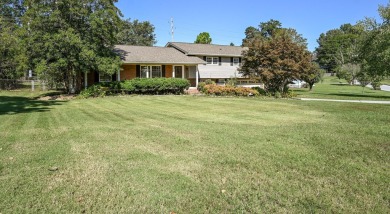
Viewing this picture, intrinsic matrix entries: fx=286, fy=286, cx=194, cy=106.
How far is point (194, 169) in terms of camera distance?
4738 mm

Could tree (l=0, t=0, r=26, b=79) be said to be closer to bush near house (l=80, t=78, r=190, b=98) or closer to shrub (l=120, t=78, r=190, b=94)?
bush near house (l=80, t=78, r=190, b=98)

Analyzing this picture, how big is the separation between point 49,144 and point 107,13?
1562cm

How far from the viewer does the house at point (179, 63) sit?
2432 cm

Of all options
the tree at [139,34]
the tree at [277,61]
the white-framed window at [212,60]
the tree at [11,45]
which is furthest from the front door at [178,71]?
the tree at [139,34]

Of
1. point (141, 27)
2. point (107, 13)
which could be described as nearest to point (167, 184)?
point (107, 13)

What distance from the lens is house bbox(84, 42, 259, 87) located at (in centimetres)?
2432

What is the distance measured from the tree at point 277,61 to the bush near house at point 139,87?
6.03 meters

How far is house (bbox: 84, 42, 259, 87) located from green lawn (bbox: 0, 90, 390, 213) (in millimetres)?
16678

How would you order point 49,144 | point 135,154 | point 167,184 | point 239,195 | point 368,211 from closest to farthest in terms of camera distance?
point 368,211
point 239,195
point 167,184
point 135,154
point 49,144

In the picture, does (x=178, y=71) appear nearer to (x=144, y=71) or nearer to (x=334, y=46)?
(x=144, y=71)

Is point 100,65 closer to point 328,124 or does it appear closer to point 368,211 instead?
point 328,124

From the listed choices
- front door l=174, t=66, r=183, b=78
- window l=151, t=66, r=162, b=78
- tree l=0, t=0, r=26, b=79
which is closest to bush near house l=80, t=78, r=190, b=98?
window l=151, t=66, r=162, b=78

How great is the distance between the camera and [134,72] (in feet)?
81.7

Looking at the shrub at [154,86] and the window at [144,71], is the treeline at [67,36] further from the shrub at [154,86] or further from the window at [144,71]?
the window at [144,71]
